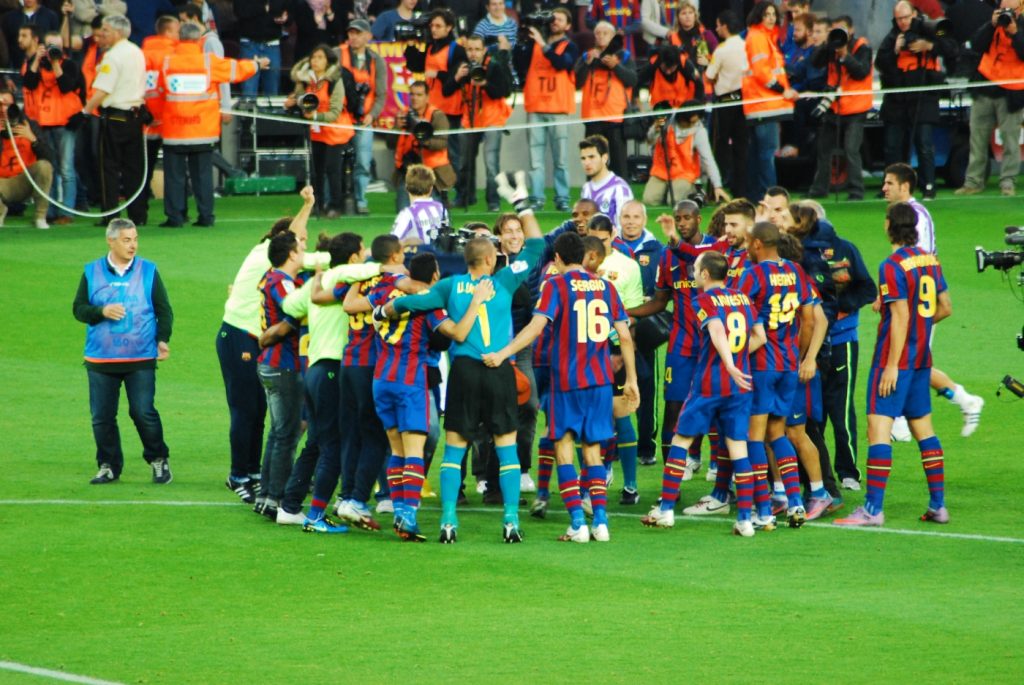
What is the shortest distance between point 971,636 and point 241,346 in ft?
18.8

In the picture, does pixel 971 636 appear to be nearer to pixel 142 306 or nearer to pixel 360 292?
pixel 360 292

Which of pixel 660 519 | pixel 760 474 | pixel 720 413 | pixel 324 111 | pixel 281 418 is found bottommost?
pixel 660 519

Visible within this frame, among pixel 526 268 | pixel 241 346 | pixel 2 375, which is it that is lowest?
pixel 2 375

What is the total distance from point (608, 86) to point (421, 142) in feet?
9.75

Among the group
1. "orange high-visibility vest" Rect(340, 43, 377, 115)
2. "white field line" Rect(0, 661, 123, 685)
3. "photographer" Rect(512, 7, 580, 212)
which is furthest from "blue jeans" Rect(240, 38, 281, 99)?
"white field line" Rect(0, 661, 123, 685)

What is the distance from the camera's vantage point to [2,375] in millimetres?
15961

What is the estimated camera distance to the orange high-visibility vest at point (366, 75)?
862 inches

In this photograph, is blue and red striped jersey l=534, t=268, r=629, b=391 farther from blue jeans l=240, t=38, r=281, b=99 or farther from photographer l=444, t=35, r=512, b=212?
blue jeans l=240, t=38, r=281, b=99

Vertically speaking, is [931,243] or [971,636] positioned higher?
[931,243]

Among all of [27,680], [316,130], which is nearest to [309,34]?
[316,130]

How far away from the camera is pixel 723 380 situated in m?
10.3

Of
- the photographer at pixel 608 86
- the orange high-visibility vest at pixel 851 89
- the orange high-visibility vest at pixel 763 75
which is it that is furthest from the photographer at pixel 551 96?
the orange high-visibility vest at pixel 851 89

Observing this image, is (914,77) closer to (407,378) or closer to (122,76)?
(122,76)

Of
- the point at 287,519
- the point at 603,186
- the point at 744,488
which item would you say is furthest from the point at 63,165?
the point at 744,488
